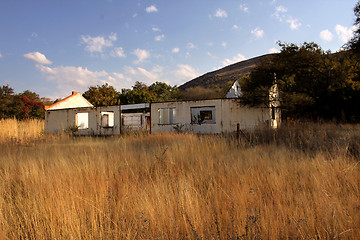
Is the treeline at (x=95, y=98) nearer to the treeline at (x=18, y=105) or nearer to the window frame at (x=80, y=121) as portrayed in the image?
the treeline at (x=18, y=105)

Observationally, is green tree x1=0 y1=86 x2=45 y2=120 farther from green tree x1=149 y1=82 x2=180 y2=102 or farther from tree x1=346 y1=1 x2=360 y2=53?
tree x1=346 y1=1 x2=360 y2=53

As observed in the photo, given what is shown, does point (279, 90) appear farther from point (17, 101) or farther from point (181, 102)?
point (17, 101)

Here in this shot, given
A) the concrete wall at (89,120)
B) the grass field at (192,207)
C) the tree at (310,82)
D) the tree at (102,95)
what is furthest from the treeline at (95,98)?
the grass field at (192,207)

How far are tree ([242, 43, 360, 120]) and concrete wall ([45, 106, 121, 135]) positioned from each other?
10.8 m

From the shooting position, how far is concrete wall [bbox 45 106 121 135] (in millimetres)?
16984

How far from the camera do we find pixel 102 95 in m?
31.8

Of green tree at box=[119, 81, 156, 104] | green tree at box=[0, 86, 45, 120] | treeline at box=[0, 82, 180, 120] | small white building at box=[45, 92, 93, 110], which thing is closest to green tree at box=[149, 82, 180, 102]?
treeline at box=[0, 82, 180, 120]

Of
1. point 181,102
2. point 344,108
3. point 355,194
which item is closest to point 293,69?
point 344,108

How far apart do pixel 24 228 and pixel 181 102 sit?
1397 cm

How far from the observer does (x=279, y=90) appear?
16.0 metres

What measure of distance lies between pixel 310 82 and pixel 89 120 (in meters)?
18.8

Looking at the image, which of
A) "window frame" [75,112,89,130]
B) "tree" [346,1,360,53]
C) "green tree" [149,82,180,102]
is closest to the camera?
"tree" [346,1,360,53]

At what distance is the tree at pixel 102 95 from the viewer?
31.1 meters

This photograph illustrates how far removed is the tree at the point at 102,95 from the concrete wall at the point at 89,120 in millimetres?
11501
